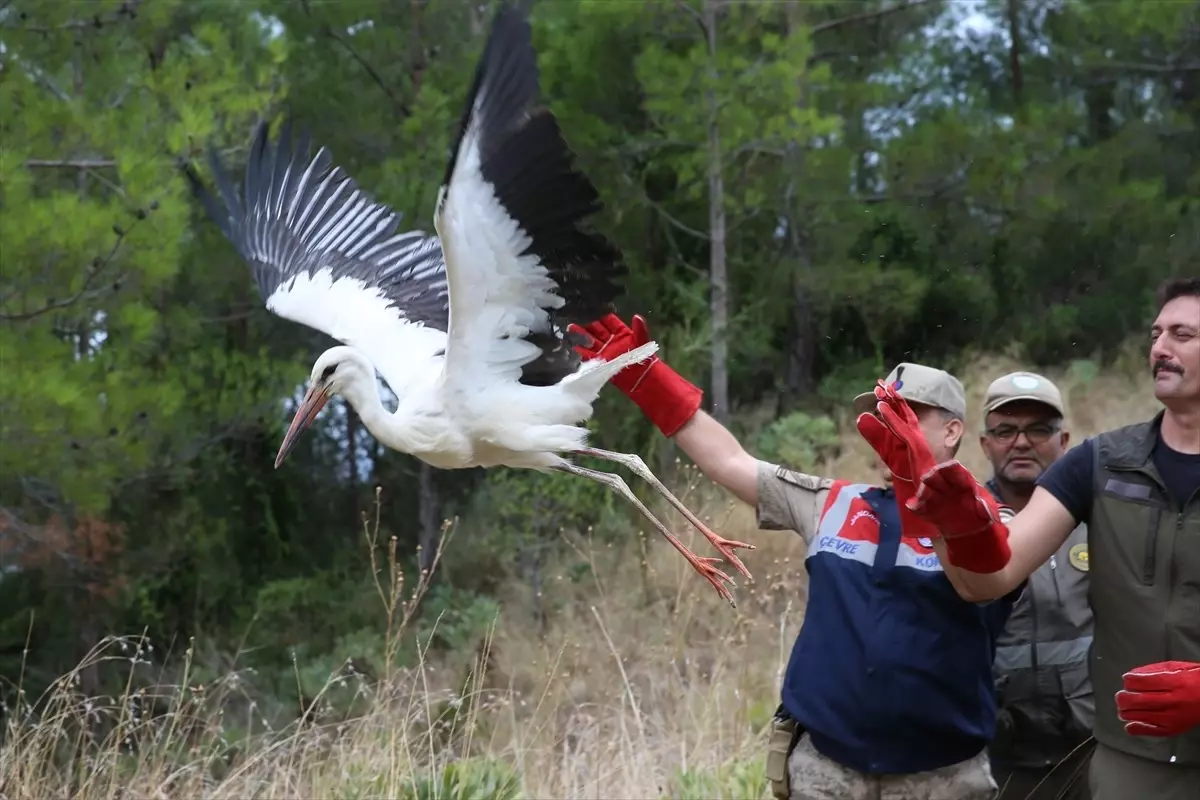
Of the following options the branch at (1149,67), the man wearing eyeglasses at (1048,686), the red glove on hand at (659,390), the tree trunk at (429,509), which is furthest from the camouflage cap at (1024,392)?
the branch at (1149,67)

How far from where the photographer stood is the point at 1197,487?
2.44 metres

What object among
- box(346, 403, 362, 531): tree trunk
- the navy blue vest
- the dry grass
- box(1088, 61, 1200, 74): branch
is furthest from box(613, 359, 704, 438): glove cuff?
box(1088, 61, 1200, 74): branch

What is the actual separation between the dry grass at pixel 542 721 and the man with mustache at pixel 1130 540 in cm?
139

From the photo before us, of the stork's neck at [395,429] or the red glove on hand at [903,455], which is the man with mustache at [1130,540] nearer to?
the red glove on hand at [903,455]

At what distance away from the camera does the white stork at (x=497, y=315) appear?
2834 millimetres

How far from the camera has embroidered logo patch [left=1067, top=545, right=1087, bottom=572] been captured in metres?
3.03

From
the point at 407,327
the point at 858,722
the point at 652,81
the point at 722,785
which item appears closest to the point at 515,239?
the point at 407,327

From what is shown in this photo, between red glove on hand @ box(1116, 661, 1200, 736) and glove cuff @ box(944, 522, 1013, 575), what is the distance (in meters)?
0.32

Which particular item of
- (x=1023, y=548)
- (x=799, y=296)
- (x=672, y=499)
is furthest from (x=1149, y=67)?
(x=1023, y=548)

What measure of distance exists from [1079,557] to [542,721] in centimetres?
243

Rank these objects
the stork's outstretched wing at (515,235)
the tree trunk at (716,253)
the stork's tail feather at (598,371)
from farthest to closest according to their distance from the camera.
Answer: the tree trunk at (716,253) → the stork's tail feather at (598,371) → the stork's outstretched wing at (515,235)

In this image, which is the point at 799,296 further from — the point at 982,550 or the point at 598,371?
the point at 982,550

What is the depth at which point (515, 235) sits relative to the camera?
3016 mm

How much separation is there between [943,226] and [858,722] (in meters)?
7.84
